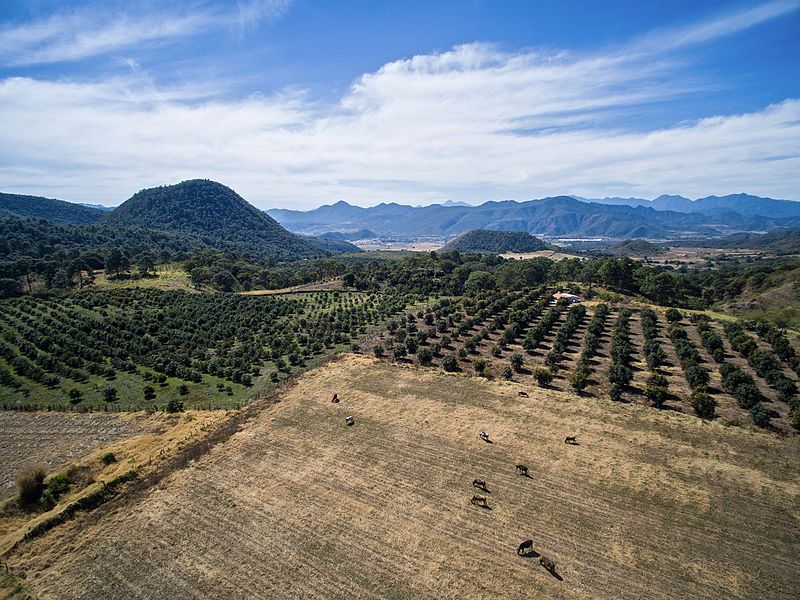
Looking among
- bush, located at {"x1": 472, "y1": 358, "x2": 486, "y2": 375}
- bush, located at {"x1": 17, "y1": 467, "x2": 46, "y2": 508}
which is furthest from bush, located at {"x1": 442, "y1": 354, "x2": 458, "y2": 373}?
bush, located at {"x1": 17, "y1": 467, "x2": 46, "y2": 508}

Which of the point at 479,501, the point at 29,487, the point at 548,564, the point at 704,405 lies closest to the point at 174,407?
the point at 29,487

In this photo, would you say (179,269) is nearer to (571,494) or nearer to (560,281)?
(560,281)

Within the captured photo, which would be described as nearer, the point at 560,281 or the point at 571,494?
the point at 571,494

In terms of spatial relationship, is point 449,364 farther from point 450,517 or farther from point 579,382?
point 450,517

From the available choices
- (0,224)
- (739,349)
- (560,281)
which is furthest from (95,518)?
(0,224)

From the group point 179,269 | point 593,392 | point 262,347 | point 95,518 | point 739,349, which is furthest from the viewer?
point 179,269

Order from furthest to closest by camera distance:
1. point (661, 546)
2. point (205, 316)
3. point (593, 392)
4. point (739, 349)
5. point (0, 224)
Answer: point (0, 224)
point (205, 316)
point (739, 349)
point (593, 392)
point (661, 546)

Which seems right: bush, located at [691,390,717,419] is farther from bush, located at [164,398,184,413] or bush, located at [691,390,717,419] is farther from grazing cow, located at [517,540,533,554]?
bush, located at [164,398,184,413]

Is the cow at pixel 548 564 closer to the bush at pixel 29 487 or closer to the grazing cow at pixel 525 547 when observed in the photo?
the grazing cow at pixel 525 547
